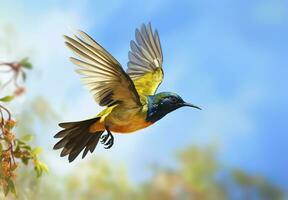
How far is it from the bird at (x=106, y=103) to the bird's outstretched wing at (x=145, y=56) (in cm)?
12

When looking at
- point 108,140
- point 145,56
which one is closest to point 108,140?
point 108,140

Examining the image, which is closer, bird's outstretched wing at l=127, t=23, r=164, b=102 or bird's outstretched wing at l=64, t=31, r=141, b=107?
bird's outstretched wing at l=64, t=31, r=141, b=107

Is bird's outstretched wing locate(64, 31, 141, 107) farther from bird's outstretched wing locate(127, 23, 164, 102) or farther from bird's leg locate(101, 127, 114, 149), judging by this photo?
bird's outstretched wing locate(127, 23, 164, 102)

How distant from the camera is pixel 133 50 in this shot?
0.93 m

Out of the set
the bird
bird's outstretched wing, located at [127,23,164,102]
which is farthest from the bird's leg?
bird's outstretched wing, located at [127,23,164,102]

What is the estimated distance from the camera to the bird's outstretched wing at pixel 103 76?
0.66m

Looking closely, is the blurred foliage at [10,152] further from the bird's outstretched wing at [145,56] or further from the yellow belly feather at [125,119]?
the bird's outstretched wing at [145,56]

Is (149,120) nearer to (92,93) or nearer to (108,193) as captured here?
(92,93)

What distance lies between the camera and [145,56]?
0.93 metres

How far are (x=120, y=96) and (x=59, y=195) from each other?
1.12 meters

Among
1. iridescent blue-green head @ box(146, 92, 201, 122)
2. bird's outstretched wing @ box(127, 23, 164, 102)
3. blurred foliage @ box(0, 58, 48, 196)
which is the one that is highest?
bird's outstretched wing @ box(127, 23, 164, 102)

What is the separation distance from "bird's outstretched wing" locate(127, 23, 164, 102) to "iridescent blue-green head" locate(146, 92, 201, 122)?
0.45 ft

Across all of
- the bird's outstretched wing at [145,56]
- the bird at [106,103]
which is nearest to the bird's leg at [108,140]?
the bird at [106,103]

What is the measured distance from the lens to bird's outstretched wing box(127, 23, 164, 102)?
2.99 feet
